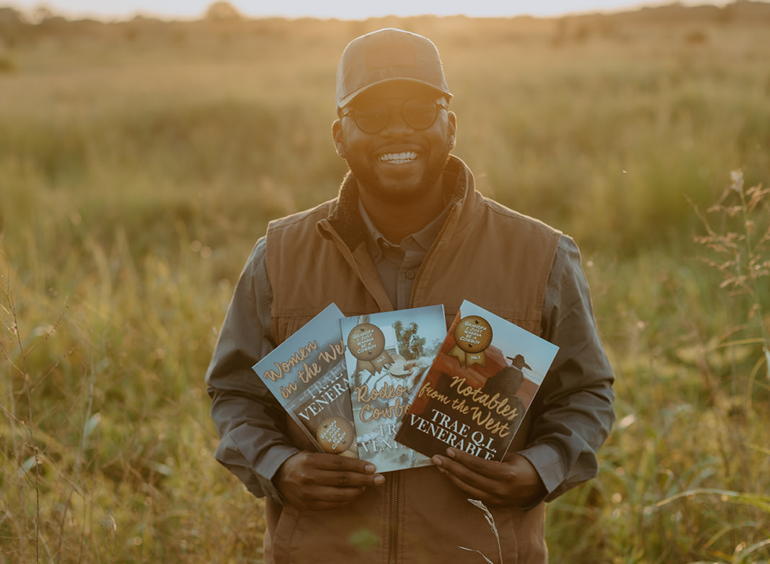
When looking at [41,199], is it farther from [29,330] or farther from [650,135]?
[650,135]

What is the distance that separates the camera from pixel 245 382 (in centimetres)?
217

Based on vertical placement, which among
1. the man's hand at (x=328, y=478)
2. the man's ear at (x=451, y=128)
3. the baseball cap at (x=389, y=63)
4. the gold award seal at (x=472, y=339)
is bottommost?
the man's hand at (x=328, y=478)

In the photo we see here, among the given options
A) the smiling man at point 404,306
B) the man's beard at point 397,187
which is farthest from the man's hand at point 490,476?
the man's beard at point 397,187

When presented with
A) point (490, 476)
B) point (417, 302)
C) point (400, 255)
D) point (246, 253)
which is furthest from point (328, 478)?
point (246, 253)

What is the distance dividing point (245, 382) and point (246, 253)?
5.09 meters

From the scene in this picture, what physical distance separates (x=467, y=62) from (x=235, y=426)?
1759 cm

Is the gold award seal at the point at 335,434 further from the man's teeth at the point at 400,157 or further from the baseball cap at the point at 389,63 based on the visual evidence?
the baseball cap at the point at 389,63

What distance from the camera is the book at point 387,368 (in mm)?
1968

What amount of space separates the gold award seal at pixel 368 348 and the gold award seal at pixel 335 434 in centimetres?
14

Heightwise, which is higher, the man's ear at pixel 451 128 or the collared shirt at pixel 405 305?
the man's ear at pixel 451 128

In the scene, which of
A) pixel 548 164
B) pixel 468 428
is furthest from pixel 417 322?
pixel 548 164

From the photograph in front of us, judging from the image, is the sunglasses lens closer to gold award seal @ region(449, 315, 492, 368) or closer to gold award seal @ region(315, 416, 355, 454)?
gold award seal @ region(449, 315, 492, 368)

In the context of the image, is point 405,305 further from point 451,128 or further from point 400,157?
point 451,128

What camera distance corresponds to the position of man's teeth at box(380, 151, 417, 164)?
Result: 203cm
